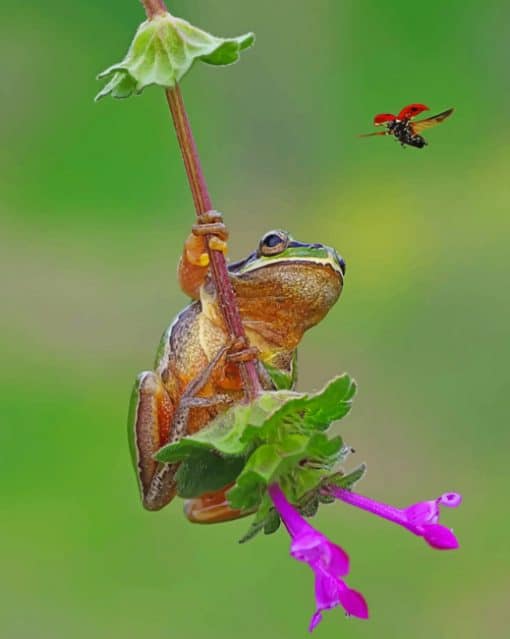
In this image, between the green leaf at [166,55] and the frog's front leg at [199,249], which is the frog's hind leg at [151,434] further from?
the green leaf at [166,55]

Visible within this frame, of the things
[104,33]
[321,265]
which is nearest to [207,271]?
[321,265]

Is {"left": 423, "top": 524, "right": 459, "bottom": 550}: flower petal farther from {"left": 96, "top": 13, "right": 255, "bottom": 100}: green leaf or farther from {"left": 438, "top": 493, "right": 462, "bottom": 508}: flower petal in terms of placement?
{"left": 96, "top": 13, "right": 255, "bottom": 100}: green leaf

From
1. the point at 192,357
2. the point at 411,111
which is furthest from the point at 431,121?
the point at 192,357

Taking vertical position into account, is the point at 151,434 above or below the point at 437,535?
above

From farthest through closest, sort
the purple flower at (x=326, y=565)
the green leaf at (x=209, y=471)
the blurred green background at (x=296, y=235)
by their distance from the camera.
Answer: the blurred green background at (x=296, y=235)
the green leaf at (x=209, y=471)
the purple flower at (x=326, y=565)

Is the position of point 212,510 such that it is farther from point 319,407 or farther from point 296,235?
point 296,235

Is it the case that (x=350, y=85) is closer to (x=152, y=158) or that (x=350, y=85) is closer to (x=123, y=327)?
(x=152, y=158)

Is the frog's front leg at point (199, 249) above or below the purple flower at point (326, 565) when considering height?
above

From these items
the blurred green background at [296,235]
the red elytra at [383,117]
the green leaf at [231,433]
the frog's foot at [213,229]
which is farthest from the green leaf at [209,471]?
the blurred green background at [296,235]
